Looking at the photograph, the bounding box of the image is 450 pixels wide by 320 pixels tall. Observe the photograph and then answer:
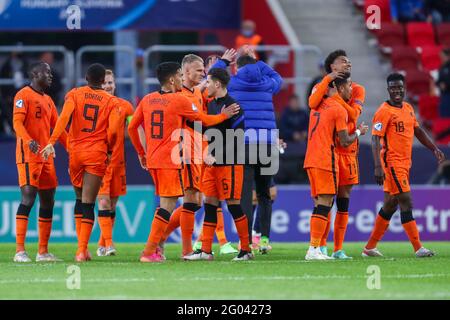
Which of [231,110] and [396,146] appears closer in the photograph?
[231,110]

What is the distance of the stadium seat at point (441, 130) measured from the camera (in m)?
22.2

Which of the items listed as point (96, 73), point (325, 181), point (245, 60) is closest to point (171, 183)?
point (96, 73)

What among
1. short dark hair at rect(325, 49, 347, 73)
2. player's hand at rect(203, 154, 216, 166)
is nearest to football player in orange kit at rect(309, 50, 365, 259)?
short dark hair at rect(325, 49, 347, 73)

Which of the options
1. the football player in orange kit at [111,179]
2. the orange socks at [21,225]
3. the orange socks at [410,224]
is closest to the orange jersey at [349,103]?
the orange socks at [410,224]

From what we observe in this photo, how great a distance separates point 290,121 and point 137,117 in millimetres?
7818

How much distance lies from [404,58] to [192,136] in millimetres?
11425

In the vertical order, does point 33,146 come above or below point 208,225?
above

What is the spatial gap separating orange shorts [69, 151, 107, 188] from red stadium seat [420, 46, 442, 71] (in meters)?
12.0

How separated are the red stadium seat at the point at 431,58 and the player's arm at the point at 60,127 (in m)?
12.2

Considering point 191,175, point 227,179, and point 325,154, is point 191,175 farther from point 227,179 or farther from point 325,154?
point 325,154

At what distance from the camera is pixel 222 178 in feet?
45.7

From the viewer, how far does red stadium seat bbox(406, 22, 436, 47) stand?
2544 centimetres

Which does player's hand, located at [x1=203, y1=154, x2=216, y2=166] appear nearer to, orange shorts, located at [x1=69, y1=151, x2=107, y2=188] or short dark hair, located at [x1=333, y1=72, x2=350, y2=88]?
orange shorts, located at [x1=69, y1=151, x2=107, y2=188]
